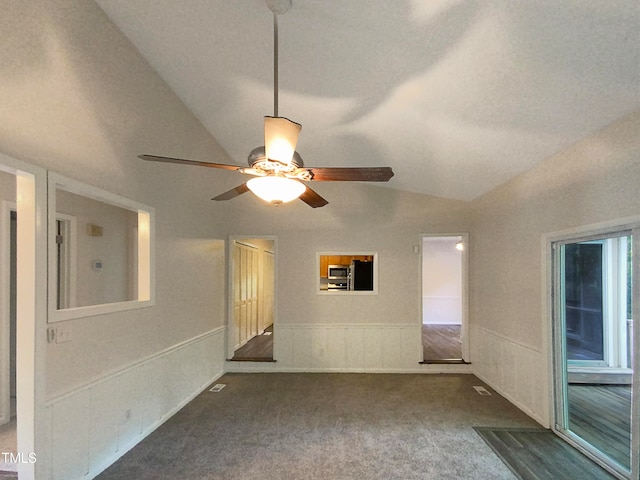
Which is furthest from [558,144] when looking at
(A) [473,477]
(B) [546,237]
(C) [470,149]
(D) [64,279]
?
(D) [64,279]

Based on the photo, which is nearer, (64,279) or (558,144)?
(558,144)

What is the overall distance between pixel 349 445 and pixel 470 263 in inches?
126

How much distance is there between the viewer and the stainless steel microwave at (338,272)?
222 inches

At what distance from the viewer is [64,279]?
3.36m

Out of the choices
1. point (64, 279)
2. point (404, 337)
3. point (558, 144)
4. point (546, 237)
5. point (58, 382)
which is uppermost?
point (558, 144)

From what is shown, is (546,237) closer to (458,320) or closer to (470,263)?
(470,263)

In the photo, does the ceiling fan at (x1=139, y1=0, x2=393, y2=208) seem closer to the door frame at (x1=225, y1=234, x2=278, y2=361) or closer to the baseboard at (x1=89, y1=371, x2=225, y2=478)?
the baseboard at (x1=89, y1=371, x2=225, y2=478)

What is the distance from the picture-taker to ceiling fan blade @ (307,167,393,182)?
194cm

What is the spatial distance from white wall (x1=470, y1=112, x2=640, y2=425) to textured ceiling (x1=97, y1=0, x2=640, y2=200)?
19cm

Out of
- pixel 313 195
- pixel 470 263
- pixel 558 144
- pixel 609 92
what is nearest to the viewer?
pixel 609 92

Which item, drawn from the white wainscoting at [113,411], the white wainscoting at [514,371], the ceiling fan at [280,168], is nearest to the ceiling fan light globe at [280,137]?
the ceiling fan at [280,168]

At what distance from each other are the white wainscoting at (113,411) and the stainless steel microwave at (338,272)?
2.49 metres

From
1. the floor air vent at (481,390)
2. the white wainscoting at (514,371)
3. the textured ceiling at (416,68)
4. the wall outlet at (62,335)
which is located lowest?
the floor air vent at (481,390)

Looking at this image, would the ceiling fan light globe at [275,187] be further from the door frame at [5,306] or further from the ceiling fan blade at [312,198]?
the door frame at [5,306]
